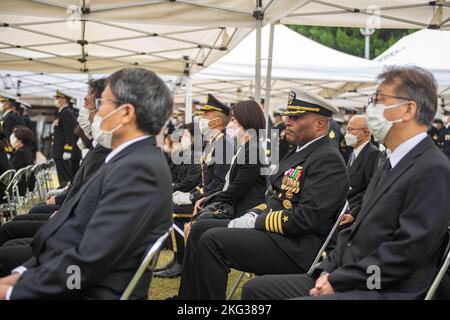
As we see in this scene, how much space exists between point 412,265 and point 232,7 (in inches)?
172

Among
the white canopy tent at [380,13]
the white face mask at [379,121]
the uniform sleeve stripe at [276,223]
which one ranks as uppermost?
the white canopy tent at [380,13]

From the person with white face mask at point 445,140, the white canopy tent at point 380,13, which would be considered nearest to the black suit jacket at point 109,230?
the white canopy tent at point 380,13

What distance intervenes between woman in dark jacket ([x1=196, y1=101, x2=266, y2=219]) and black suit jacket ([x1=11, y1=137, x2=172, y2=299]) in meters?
2.39

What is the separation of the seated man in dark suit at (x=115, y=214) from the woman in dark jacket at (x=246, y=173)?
238 centimetres

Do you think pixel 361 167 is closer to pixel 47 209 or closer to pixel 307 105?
pixel 307 105

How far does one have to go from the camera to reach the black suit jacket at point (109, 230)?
2.66m

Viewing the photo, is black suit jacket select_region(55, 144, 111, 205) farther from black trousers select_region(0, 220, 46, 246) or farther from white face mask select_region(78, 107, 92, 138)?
white face mask select_region(78, 107, 92, 138)

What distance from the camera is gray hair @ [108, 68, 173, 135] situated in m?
2.96

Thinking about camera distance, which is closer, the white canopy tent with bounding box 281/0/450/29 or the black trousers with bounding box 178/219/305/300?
the black trousers with bounding box 178/219/305/300

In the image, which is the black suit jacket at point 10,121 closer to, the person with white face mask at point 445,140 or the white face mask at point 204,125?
the white face mask at point 204,125

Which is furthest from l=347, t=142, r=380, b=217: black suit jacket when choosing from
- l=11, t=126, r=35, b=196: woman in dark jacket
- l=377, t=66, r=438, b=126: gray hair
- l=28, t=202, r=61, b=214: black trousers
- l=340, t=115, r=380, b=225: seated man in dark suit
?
l=11, t=126, r=35, b=196: woman in dark jacket

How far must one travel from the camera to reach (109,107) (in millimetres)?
2986

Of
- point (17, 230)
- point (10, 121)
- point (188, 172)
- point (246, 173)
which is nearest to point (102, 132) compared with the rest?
point (17, 230)
